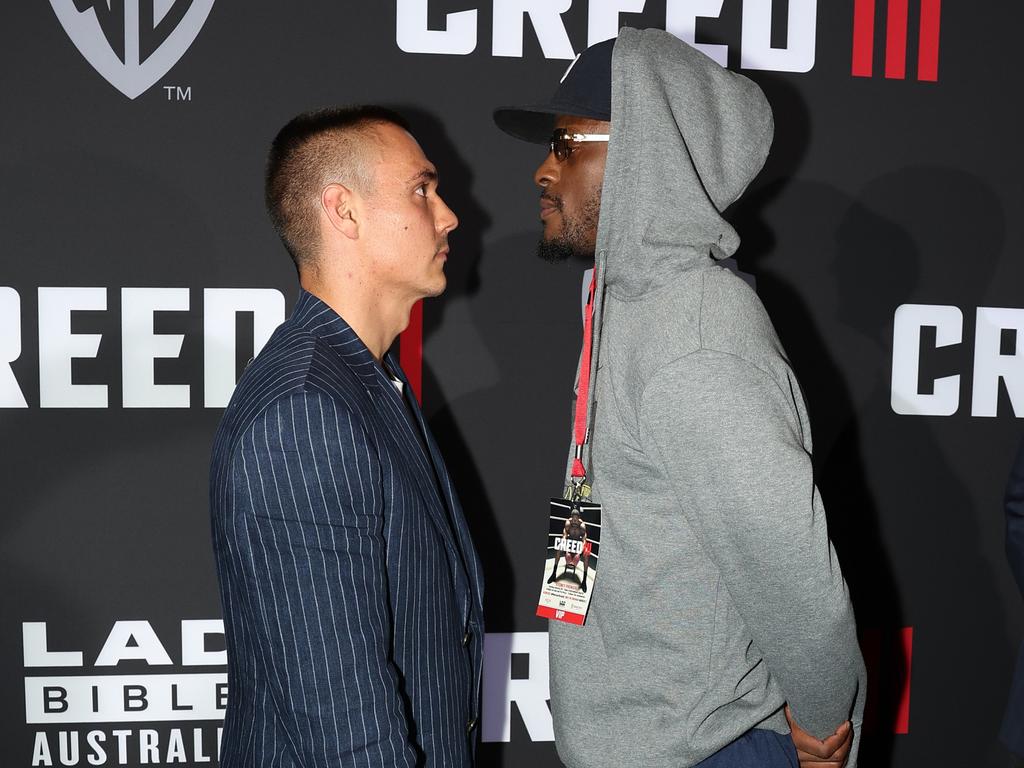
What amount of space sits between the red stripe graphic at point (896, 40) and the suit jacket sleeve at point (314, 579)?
2020 millimetres

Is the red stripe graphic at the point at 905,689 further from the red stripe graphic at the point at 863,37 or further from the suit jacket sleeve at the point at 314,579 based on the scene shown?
the suit jacket sleeve at the point at 314,579

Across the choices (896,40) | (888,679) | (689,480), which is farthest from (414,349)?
(888,679)

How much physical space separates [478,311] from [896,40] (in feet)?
4.31

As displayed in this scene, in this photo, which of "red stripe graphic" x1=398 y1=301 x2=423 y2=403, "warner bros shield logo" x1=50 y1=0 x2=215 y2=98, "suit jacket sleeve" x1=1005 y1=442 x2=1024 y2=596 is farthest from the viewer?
"red stripe graphic" x1=398 y1=301 x2=423 y2=403

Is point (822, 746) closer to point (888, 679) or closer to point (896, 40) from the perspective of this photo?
point (888, 679)

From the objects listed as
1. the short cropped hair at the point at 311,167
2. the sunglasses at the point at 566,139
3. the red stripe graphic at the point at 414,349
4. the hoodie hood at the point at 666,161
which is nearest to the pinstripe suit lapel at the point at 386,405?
the short cropped hair at the point at 311,167

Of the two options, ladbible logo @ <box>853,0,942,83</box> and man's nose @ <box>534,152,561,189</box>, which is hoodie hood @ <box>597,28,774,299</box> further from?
ladbible logo @ <box>853,0,942,83</box>

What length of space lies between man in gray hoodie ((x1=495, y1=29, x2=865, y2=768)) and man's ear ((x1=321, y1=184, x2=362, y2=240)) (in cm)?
37

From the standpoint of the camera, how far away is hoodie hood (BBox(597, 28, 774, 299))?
134 centimetres

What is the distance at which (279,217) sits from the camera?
1408mm

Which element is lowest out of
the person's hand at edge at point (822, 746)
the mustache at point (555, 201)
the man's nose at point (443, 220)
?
the person's hand at edge at point (822, 746)

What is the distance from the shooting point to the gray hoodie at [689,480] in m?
1.21

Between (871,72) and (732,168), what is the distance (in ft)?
4.31

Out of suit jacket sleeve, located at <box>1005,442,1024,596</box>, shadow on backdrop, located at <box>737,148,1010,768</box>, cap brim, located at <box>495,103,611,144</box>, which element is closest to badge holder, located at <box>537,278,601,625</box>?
cap brim, located at <box>495,103,611,144</box>
